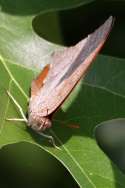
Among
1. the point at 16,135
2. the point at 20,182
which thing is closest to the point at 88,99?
the point at 16,135

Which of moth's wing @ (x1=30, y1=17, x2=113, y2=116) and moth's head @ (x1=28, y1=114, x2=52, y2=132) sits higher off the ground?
moth's wing @ (x1=30, y1=17, x2=113, y2=116)

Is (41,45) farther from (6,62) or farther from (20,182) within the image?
(20,182)

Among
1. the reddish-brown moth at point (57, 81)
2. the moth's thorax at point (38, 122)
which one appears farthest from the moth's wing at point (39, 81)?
the moth's thorax at point (38, 122)

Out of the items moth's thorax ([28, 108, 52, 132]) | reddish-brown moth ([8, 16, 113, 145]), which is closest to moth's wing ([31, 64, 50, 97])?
reddish-brown moth ([8, 16, 113, 145])

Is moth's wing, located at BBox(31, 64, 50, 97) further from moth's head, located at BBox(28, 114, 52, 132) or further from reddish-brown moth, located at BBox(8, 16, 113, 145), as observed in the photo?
moth's head, located at BBox(28, 114, 52, 132)

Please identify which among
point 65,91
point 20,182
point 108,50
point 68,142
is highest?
point 65,91

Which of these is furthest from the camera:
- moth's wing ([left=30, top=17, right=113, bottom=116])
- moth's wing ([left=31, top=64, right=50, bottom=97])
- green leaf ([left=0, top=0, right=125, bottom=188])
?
moth's wing ([left=31, top=64, right=50, bottom=97])

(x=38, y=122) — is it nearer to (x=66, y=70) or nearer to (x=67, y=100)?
(x=67, y=100)
